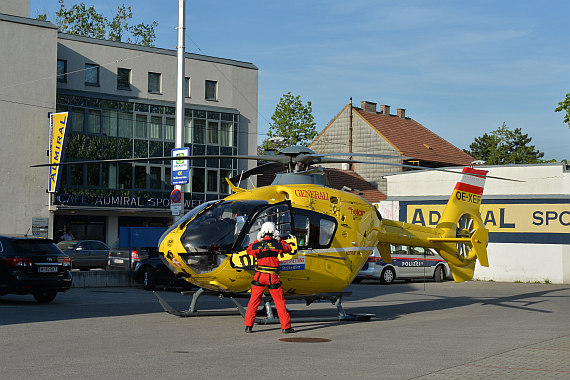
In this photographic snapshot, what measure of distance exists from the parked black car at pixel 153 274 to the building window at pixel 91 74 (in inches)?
888

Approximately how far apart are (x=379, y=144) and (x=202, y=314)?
136 ft

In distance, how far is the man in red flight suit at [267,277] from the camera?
1337cm

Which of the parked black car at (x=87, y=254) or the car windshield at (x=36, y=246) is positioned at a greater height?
the car windshield at (x=36, y=246)

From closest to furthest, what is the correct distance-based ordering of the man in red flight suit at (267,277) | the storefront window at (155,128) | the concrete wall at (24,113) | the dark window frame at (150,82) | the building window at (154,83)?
the man in red flight suit at (267,277) < the concrete wall at (24,113) < the storefront window at (155,128) < the dark window frame at (150,82) < the building window at (154,83)

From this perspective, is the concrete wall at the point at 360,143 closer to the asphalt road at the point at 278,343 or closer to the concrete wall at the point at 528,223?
the concrete wall at the point at 528,223

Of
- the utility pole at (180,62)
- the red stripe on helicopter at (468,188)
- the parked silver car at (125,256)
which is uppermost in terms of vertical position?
the utility pole at (180,62)

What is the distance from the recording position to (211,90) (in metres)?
48.9

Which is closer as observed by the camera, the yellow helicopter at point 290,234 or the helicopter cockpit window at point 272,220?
the yellow helicopter at point 290,234

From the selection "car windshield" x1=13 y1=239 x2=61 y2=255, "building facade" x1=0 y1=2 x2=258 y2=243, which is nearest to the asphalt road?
"car windshield" x1=13 y1=239 x2=61 y2=255

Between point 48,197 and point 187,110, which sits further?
point 187,110

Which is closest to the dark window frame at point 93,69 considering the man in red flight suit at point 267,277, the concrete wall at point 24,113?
the concrete wall at point 24,113

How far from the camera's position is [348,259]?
15.8m

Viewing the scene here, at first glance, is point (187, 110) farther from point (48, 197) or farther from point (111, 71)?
point (48, 197)

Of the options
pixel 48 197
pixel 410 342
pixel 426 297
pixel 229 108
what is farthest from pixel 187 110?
pixel 410 342
